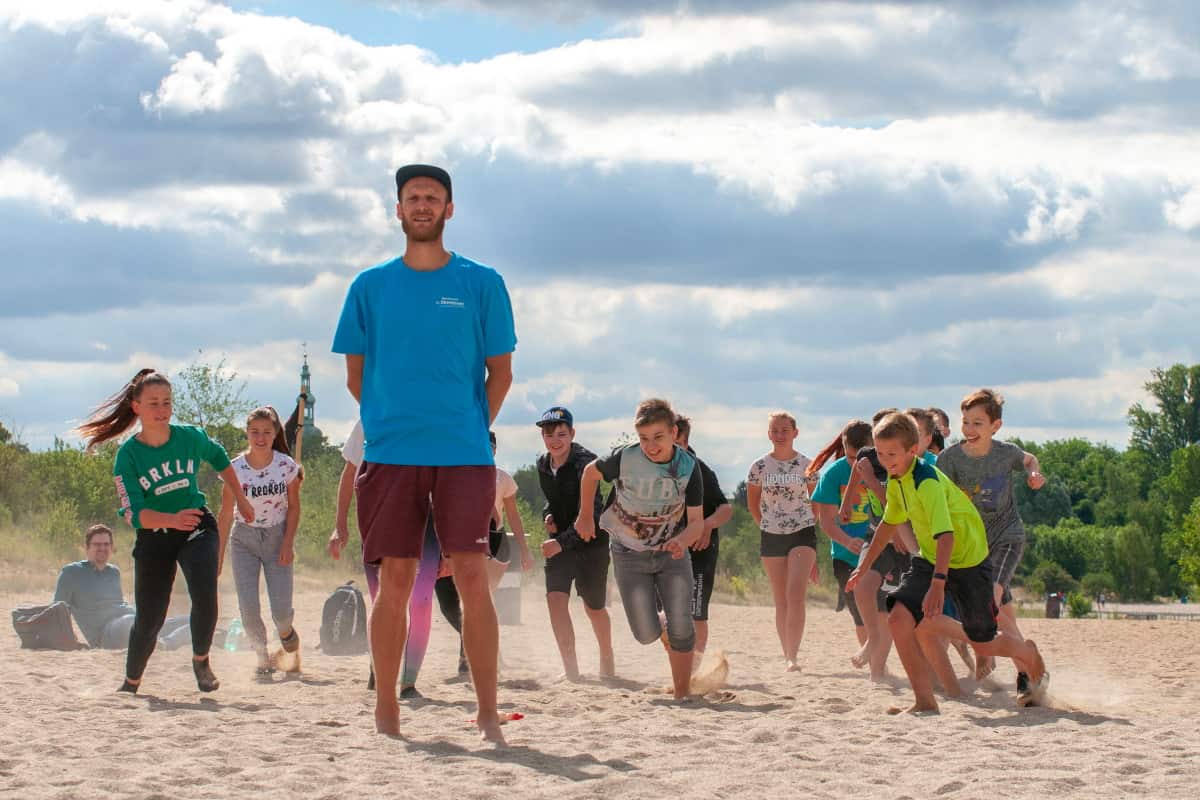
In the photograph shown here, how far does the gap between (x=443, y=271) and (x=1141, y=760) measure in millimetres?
3674

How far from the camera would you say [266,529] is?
10.4 metres

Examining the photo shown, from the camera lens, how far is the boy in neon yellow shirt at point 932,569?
798 centimetres

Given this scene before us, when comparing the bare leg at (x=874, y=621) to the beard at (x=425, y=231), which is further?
the bare leg at (x=874, y=621)

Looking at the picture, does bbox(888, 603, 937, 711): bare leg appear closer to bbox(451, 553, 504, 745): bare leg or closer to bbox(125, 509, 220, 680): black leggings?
bbox(451, 553, 504, 745): bare leg

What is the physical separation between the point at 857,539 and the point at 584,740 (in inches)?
151

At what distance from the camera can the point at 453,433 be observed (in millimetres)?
6484

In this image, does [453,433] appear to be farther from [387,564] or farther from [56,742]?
[56,742]

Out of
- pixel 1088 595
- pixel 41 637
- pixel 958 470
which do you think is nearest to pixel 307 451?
pixel 41 637

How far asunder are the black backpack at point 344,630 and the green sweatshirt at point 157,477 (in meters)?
4.27

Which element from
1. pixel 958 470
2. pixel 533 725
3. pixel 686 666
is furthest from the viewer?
pixel 958 470

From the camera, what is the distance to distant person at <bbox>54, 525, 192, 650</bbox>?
12.7 m

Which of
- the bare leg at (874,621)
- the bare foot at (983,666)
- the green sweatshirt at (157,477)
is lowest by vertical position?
the bare foot at (983,666)

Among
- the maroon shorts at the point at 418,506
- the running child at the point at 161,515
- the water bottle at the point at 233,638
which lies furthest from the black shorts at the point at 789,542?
the maroon shorts at the point at 418,506

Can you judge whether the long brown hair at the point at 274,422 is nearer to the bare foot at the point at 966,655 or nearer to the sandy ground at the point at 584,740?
the sandy ground at the point at 584,740
